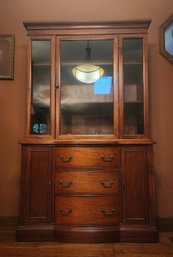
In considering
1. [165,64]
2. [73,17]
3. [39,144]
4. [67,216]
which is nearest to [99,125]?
[39,144]

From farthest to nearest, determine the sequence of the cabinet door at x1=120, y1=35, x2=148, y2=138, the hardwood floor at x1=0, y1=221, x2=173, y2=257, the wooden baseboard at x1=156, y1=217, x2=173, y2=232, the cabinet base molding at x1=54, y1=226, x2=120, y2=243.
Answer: the wooden baseboard at x1=156, y1=217, x2=173, y2=232
the cabinet door at x1=120, y1=35, x2=148, y2=138
the cabinet base molding at x1=54, y1=226, x2=120, y2=243
the hardwood floor at x1=0, y1=221, x2=173, y2=257

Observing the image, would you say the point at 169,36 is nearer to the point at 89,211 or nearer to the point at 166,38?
the point at 166,38

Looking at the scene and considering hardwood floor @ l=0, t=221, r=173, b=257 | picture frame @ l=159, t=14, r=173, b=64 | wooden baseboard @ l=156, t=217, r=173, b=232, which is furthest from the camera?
picture frame @ l=159, t=14, r=173, b=64

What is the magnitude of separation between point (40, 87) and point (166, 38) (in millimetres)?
1257

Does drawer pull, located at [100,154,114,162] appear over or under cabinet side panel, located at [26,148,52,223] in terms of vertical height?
over

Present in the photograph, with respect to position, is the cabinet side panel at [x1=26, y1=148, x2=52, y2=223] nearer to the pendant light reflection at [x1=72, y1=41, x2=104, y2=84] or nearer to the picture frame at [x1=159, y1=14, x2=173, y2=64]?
the pendant light reflection at [x1=72, y1=41, x2=104, y2=84]

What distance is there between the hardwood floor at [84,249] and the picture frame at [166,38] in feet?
5.25

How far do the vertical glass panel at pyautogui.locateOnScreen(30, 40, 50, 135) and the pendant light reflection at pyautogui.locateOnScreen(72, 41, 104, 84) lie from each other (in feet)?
0.81

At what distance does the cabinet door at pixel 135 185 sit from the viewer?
5.76ft

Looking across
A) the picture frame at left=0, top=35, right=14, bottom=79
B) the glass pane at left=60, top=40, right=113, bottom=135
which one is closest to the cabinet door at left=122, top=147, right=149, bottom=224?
the glass pane at left=60, top=40, right=113, bottom=135

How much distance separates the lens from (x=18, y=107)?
2.19 meters

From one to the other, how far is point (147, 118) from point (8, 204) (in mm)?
1453

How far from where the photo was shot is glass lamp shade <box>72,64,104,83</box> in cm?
194

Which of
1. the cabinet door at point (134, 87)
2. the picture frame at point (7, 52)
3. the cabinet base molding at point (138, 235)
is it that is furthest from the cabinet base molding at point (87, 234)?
the picture frame at point (7, 52)
